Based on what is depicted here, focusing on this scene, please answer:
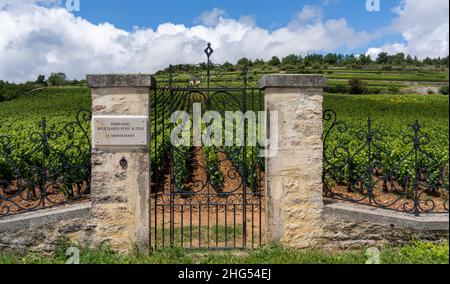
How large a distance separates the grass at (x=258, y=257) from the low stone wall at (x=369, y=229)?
98mm

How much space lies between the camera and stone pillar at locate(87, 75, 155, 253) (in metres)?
4.70

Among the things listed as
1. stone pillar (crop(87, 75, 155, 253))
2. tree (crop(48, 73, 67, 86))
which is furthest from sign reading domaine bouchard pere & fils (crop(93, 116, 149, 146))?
tree (crop(48, 73, 67, 86))

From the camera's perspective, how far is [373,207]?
521cm

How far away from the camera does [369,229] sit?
495 cm

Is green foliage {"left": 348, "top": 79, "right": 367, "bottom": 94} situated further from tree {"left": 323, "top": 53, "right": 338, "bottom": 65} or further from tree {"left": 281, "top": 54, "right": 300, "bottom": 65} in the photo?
tree {"left": 323, "top": 53, "right": 338, "bottom": 65}

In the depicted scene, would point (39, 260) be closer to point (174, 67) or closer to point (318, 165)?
point (174, 67)

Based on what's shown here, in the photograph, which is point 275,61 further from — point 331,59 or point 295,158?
point 295,158

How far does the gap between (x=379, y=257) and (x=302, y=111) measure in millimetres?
1891

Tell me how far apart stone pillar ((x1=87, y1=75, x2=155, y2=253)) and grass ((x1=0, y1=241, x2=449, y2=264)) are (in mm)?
354

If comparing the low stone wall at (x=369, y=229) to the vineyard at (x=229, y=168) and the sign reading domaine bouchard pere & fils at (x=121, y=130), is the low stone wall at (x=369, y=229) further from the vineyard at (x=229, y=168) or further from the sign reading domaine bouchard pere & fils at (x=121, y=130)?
the sign reading domaine bouchard pere & fils at (x=121, y=130)

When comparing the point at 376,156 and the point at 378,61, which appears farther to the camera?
the point at 378,61

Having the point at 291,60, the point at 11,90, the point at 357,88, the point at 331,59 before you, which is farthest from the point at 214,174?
the point at 331,59
